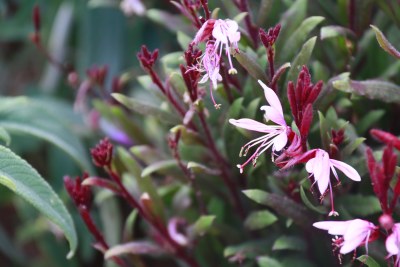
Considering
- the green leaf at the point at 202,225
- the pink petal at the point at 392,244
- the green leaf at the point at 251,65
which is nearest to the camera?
the pink petal at the point at 392,244

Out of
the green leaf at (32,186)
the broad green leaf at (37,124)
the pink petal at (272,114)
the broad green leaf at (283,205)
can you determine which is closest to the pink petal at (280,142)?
the pink petal at (272,114)

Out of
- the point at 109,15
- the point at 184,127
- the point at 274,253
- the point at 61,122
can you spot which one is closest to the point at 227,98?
the point at 184,127

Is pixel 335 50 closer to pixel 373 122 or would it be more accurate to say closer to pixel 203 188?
pixel 373 122

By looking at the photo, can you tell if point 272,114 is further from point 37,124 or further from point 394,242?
point 37,124

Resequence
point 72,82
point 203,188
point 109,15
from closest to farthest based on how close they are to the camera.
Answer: point 203,188 → point 72,82 → point 109,15

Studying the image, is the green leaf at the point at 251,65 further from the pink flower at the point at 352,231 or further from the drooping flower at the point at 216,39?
the pink flower at the point at 352,231
